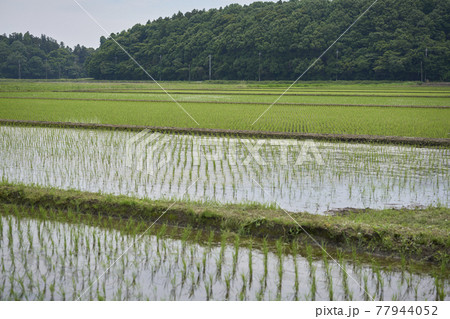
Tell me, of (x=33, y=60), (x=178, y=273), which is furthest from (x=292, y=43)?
(x=178, y=273)

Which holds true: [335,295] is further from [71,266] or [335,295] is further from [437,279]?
[71,266]

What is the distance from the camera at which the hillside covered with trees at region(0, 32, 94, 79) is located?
40.7m

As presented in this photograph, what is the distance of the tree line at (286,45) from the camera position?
31875 millimetres

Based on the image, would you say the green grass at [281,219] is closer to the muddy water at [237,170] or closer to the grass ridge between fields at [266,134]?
the muddy water at [237,170]

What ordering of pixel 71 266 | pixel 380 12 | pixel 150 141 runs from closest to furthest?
pixel 71 266
pixel 150 141
pixel 380 12

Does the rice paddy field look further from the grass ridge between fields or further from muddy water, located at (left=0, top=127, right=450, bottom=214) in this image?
the grass ridge between fields

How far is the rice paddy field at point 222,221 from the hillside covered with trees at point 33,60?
35760 mm

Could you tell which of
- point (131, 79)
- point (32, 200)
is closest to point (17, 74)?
point (131, 79)

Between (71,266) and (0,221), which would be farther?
(0,221)

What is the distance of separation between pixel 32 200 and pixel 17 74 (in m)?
42.3

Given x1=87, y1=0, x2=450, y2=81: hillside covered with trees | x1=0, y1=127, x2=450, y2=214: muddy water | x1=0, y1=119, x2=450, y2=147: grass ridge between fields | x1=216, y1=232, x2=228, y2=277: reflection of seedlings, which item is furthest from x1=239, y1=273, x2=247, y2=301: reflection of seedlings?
x1=87, y1=0, x2=450, y2=81: hillside covered with trees

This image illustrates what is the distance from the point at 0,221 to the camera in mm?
4121

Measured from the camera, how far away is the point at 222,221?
3957 millimetres

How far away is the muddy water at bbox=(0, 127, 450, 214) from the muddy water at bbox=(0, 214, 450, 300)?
3.78 ft
